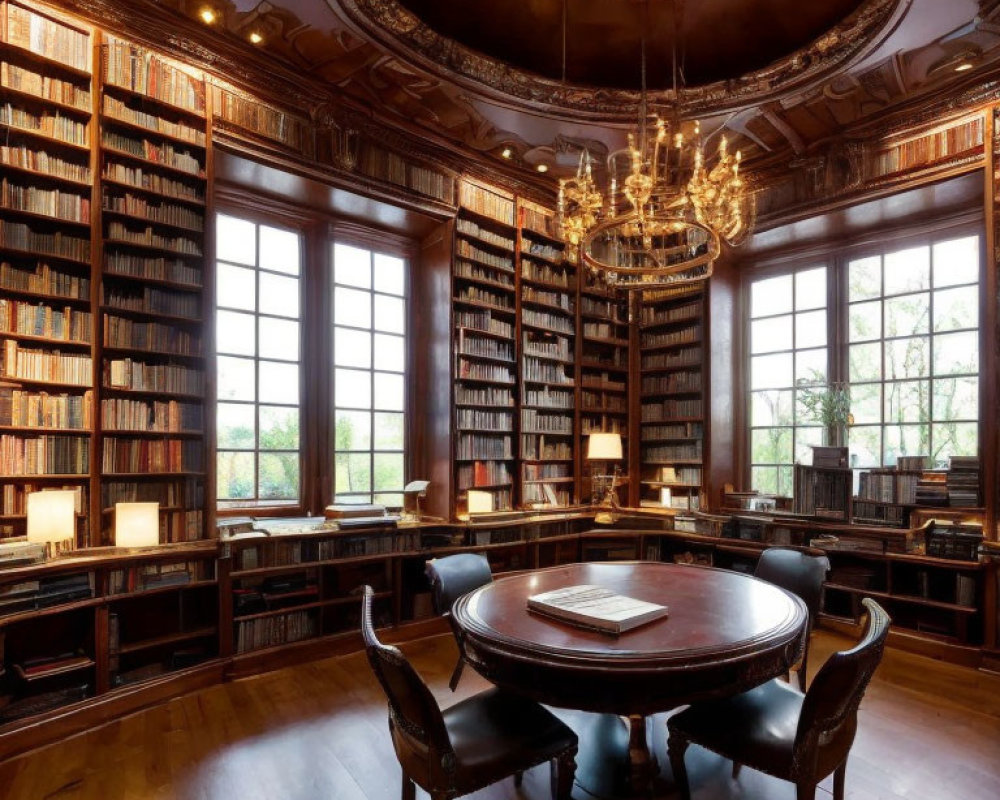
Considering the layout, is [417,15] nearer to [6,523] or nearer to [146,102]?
[146,102]

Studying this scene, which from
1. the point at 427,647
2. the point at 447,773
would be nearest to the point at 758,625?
the point at 447,773

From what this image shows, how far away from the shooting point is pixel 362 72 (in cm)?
416

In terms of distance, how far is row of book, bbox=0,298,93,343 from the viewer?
3.13 m

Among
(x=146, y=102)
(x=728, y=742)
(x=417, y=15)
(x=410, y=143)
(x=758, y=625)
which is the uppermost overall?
(x=417, y=15)

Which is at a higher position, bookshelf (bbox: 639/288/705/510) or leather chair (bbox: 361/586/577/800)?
bookshelf (bbox: 639/288/705/510)

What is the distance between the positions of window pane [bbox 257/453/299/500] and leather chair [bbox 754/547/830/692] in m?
3.30

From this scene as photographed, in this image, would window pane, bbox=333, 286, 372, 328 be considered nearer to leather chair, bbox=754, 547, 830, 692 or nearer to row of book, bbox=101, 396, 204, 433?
row of book, bbox=101, 396, 204, 433

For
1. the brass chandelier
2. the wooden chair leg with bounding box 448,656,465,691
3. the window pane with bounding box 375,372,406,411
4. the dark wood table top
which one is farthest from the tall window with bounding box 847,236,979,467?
the window pane with bounding box 375,372,406,411

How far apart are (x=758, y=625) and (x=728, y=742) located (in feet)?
1.32

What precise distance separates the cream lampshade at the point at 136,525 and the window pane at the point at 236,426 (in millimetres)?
1047

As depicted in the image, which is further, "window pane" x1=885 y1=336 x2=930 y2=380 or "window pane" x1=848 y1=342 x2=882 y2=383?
"window pane" x1=848 y1=342 x2=882 y2=383

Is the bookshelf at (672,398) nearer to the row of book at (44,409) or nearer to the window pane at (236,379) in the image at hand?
the window pane at (236,379)

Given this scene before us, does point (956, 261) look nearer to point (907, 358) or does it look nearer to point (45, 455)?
point (907, 358)

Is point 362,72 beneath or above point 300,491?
above
